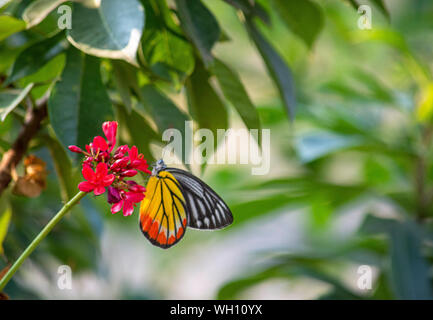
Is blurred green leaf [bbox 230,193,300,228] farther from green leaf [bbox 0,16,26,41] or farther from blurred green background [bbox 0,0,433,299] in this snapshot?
green leaf [bbox 0,16,26,41]

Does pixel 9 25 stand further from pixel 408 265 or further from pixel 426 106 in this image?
pixel 426 106

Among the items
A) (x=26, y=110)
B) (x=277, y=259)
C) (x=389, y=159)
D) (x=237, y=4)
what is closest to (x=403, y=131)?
(x=389, y=159)

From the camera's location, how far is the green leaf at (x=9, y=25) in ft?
1.19

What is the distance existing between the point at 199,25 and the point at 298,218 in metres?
0.90

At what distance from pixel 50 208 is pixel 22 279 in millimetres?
98

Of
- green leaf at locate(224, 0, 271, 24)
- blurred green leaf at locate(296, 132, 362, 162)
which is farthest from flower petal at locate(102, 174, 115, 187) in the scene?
blurred green leaf at locate(296, 132, 362, 162)

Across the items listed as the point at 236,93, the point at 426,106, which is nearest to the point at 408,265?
the point at 426,106

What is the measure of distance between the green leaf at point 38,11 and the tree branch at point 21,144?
0.22 ft

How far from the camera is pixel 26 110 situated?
1.39 ft

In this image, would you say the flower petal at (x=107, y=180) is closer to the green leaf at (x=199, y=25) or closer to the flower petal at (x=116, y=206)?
the flower petal at (x=116, y=206)

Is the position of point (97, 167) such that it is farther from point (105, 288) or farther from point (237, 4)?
point (105, 288)

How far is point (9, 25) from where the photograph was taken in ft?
1.20

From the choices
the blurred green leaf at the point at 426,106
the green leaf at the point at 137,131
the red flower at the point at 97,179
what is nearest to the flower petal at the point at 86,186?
the red flower at the point at 97,179

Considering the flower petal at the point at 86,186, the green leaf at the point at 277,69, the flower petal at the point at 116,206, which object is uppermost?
the green leaf at the point at 277,69
